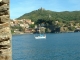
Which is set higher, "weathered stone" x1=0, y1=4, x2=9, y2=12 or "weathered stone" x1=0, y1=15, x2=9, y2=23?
"weathered stone" x1=0, y1=4, x2=9, y2=12

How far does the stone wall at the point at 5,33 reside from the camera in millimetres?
6902

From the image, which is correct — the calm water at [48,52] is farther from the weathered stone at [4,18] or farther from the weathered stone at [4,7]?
the weathered stone at [4,7]

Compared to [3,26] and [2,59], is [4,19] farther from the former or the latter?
[2,59]

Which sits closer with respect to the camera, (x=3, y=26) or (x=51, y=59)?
(x=3, y=26)

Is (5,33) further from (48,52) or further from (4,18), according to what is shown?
(48,52)

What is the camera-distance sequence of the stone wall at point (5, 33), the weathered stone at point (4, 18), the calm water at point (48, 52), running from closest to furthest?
the stone wall at point (5, 33) < the weathered stone at point (4, 18) < the calm water at point (48, 52)

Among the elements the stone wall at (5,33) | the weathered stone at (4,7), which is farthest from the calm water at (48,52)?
the weathered stone at (4,7)

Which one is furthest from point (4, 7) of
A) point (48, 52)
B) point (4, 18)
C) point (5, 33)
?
point (48, 52)

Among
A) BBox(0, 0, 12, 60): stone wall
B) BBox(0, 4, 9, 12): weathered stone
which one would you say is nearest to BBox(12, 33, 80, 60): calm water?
BBox(0, 0, 12, 60): stone wall

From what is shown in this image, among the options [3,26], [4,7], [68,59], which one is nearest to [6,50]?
[3,26]

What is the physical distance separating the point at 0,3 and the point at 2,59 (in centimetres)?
154

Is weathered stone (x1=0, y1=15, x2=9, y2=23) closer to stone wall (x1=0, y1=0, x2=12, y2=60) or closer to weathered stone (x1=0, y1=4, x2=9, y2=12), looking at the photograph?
stone wall (x1=0, y1=0, x2=12, y2=60)

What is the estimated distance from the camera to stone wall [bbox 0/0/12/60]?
6.90 m

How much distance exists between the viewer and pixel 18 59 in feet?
182
